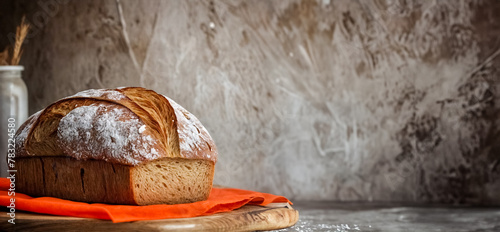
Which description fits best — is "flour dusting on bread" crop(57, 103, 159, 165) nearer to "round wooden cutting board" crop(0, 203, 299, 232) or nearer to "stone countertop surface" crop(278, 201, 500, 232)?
"round wooden cutting board" crop(0, 203, 299, 232)

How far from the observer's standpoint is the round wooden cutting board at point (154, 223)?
0.77 m

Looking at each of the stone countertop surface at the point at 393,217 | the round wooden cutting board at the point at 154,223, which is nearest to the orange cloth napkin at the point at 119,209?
the round wooden cutting board at the point at 154,223

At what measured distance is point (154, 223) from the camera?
2.55 feet

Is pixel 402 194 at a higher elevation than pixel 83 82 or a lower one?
lower

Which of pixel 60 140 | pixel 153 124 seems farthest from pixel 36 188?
pixel 153 124

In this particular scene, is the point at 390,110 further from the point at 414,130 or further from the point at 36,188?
the point at 36,188

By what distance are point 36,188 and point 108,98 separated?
23 cm

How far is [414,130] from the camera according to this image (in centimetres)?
188

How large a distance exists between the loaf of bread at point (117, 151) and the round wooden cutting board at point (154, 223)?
115 millimetres

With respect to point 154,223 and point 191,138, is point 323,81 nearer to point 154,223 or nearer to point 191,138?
point 191,138

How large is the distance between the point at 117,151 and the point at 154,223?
18cm

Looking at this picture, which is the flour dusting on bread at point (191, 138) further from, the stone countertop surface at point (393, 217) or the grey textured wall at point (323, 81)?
the grey textured wall at point (323, 81)

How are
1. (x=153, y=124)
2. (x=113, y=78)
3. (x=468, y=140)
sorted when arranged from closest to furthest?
(x=153, y=124), (x=468, y=140), (x=113, y=78)

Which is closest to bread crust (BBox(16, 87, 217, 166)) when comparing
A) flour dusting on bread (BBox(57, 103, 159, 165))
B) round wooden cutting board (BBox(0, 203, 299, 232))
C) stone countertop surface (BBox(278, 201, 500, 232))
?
flour dusting on bread (BBox(57, 103, 159, 165))
